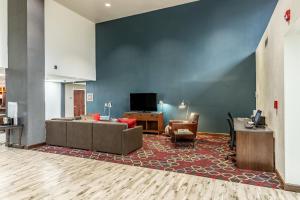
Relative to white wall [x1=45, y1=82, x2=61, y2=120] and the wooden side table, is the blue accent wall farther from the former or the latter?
white wall [x1=45, y1=82, x2=61, y2=120]

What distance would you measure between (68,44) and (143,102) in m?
3.98

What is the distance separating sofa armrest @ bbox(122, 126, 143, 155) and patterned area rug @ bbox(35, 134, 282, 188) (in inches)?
6.0

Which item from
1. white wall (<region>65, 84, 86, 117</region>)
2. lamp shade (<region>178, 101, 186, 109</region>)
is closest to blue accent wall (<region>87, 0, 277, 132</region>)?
lamp shade (<region>178, 101, 186, 109</region>)

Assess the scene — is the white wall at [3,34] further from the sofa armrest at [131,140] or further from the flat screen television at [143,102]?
the flat screen television at [143,102]

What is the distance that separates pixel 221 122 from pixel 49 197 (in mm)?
5987

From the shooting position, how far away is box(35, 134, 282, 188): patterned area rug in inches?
135

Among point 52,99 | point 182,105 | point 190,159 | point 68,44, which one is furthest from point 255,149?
point 52,99

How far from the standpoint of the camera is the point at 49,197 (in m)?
2.71

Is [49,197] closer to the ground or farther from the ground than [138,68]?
closer to the ground

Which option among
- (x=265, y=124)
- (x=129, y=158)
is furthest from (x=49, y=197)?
(x=265, y=124)

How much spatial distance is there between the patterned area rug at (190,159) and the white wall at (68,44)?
3374mm

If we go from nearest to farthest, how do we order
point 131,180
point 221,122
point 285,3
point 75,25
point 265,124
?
point 285,3 → point 131,180 → point 265,124 → point 221,122 → point 75,25

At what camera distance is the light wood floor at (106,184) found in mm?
2750

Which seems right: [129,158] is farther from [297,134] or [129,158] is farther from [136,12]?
[136,12]
